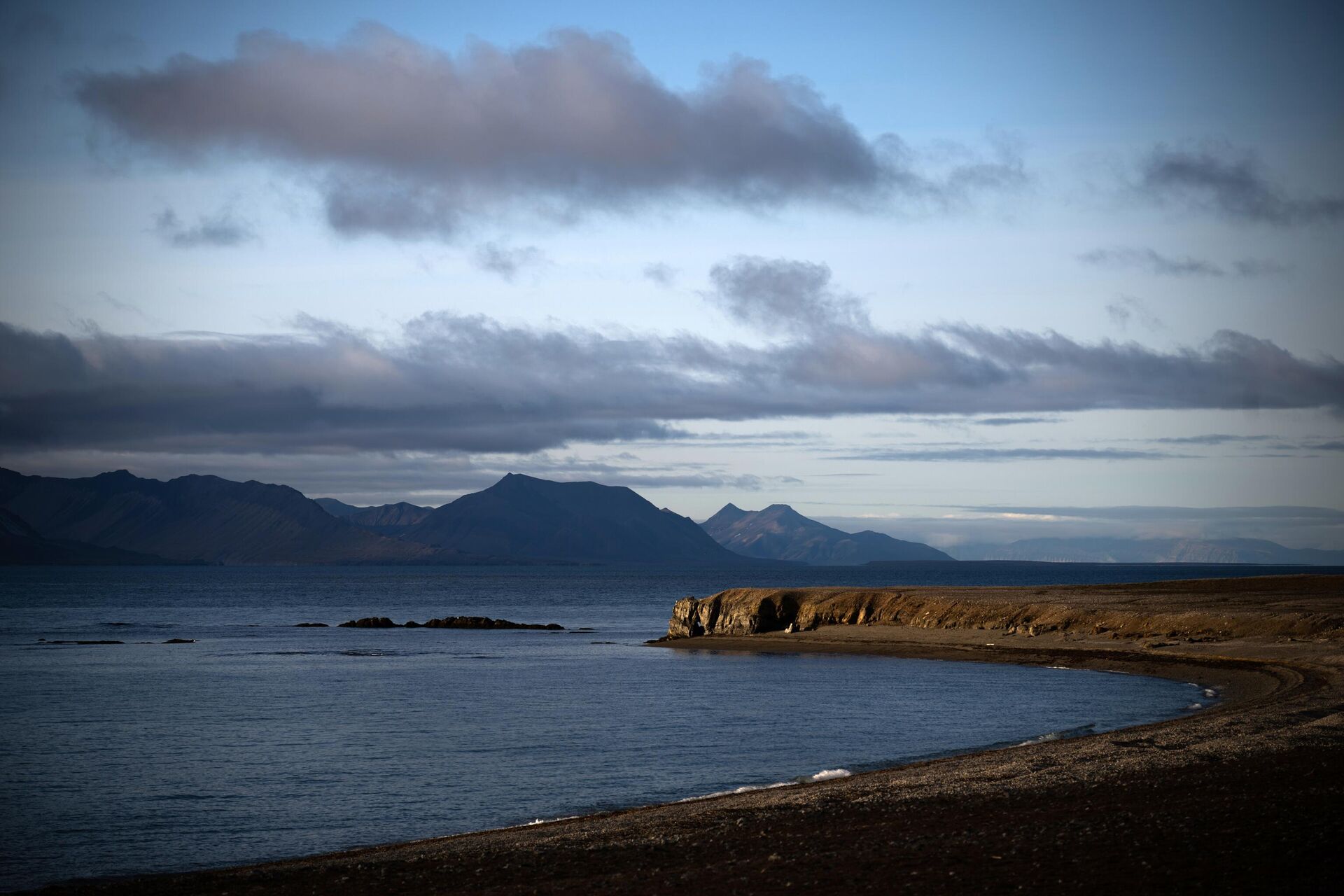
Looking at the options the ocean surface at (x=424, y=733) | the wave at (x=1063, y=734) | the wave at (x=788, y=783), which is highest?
the wave at (x=1063, y=734)

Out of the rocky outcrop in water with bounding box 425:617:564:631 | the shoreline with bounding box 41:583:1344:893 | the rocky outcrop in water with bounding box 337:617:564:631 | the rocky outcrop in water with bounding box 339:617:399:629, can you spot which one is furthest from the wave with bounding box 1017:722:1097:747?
the rocky outcrop in water with bounding box 339:617:399:629

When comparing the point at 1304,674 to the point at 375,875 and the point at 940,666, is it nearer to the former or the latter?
the point at 940,666

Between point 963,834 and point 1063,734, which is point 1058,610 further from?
point 963,834

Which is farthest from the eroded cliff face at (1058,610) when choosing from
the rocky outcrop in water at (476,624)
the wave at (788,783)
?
the wave at (788,783)

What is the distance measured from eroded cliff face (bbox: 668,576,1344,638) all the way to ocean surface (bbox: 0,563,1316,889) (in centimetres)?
1204

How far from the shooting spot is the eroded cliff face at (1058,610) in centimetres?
6306

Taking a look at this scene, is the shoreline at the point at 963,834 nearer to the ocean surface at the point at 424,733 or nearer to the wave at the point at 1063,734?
the wave at the point at 1063,734

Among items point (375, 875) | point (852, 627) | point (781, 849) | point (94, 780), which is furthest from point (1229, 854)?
point (852, 627)

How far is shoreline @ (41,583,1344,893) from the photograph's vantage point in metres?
16.5

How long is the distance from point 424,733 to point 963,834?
26213 millimetres

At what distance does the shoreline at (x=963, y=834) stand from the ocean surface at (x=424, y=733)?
3.17 meters

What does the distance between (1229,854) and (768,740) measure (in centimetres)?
2258

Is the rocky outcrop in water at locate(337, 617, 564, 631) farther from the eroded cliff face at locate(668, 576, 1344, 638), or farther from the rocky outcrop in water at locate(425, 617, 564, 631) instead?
the eroded cliff face at locate(668, 576, 1344, 638)

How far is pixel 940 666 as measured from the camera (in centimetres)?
6519
